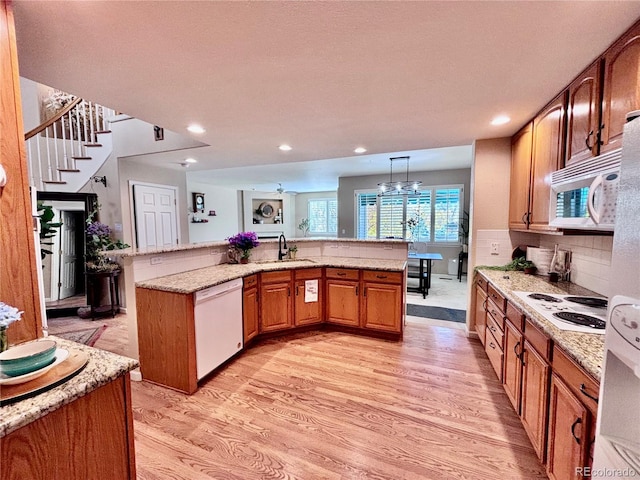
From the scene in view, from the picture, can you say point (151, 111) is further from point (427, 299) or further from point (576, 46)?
point (427, 299)

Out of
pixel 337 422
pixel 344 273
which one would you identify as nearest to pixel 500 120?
pixel 344 273

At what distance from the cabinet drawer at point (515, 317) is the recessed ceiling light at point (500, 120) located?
1650mm

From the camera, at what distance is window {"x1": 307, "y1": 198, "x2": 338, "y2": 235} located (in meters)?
11.0

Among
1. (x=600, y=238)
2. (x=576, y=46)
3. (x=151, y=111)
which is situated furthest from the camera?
(x=151, y=111)

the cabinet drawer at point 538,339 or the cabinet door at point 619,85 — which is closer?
the cabinet door at point 619,85

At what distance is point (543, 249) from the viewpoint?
2.71m

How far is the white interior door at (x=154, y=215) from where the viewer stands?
4.42 m

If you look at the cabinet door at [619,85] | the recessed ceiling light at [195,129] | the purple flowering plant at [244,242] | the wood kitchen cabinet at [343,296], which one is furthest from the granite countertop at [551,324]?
the recessed ceiling light at [195,129]

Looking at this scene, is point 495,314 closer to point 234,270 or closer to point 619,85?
point 619,85

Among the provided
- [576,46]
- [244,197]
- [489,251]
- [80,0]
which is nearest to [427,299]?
[489,251]

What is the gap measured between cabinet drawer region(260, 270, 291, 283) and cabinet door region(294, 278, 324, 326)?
0.53 ft

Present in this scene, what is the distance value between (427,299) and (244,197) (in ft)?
24.2

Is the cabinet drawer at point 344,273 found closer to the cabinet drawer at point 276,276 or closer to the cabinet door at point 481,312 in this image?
the cabinet drawer at point 276,276

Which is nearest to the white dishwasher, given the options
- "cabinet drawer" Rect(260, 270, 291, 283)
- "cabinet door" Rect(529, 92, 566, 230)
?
"cabinet drawer" Rect(260, 270, 291, 283)
